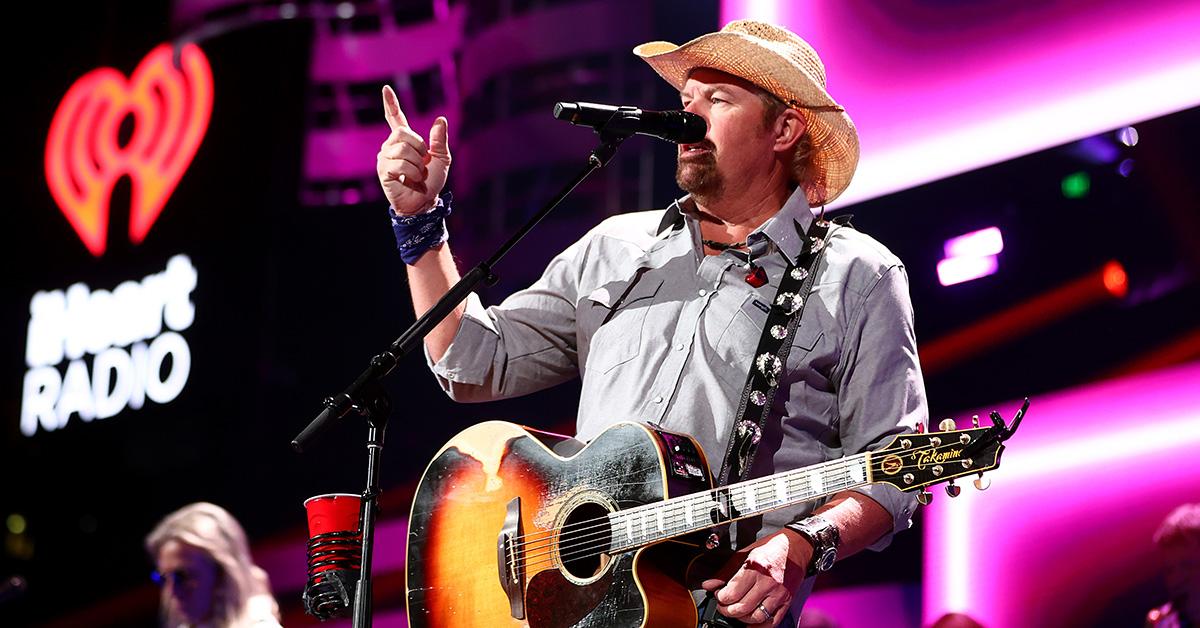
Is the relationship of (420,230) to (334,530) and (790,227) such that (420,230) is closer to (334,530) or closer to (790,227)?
(334,530)

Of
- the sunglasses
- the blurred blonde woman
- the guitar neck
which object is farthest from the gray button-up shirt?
the sunglasses

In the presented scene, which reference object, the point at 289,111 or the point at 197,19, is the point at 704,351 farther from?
the point at 197,19

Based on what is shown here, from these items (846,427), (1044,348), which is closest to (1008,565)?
(1044,348)

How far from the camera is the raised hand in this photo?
2.70 m

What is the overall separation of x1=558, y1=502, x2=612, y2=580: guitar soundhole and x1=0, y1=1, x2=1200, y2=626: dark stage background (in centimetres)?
190

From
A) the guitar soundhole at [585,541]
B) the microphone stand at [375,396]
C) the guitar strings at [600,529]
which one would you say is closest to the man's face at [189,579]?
the microphone stand at [375,396]

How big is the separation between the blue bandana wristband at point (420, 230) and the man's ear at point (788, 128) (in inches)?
31.5

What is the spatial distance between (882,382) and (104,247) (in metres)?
Result: 6.06

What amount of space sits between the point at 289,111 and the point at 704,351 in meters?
4.54

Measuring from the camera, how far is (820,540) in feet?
7.50

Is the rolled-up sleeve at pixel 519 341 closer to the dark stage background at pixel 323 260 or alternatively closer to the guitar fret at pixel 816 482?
the guitar fret at pixel 816 482

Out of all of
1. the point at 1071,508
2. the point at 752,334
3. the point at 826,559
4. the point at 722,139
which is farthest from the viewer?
the point at 1071,508

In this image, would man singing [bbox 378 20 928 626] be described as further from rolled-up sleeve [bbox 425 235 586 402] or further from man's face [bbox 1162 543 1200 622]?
man's face [bbox 1162 543 1200 622]

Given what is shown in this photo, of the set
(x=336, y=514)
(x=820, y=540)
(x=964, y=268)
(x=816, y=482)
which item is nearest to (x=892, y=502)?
(x=820, y=540)
